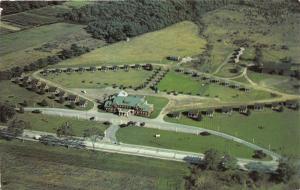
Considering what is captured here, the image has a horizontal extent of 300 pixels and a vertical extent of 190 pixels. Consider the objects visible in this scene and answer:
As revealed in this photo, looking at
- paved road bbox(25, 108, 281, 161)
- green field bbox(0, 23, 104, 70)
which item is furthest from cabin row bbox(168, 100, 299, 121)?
green field bbox(0, 23, 104, 70)

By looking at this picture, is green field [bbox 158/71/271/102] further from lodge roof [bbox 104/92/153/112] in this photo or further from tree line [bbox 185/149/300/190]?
tree line [bbox 185/149/300/190]

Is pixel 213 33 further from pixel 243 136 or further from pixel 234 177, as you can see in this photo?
pixel 234 177

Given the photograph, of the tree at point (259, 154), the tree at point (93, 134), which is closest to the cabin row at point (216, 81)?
the tree at point (259, 154)

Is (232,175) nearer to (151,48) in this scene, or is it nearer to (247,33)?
(151,48)

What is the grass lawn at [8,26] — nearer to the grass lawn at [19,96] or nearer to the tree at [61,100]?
the grass lawn at [19,96]

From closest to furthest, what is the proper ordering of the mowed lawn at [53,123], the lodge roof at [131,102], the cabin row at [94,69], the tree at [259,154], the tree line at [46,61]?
the tree at [259,154], the mowed lawn at [53,123], the lodge roof at [131,102], the tree line at [46,61], the cabin row at [94,69]

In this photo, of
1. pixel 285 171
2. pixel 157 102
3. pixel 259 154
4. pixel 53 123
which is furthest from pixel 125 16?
pixel 285 171
